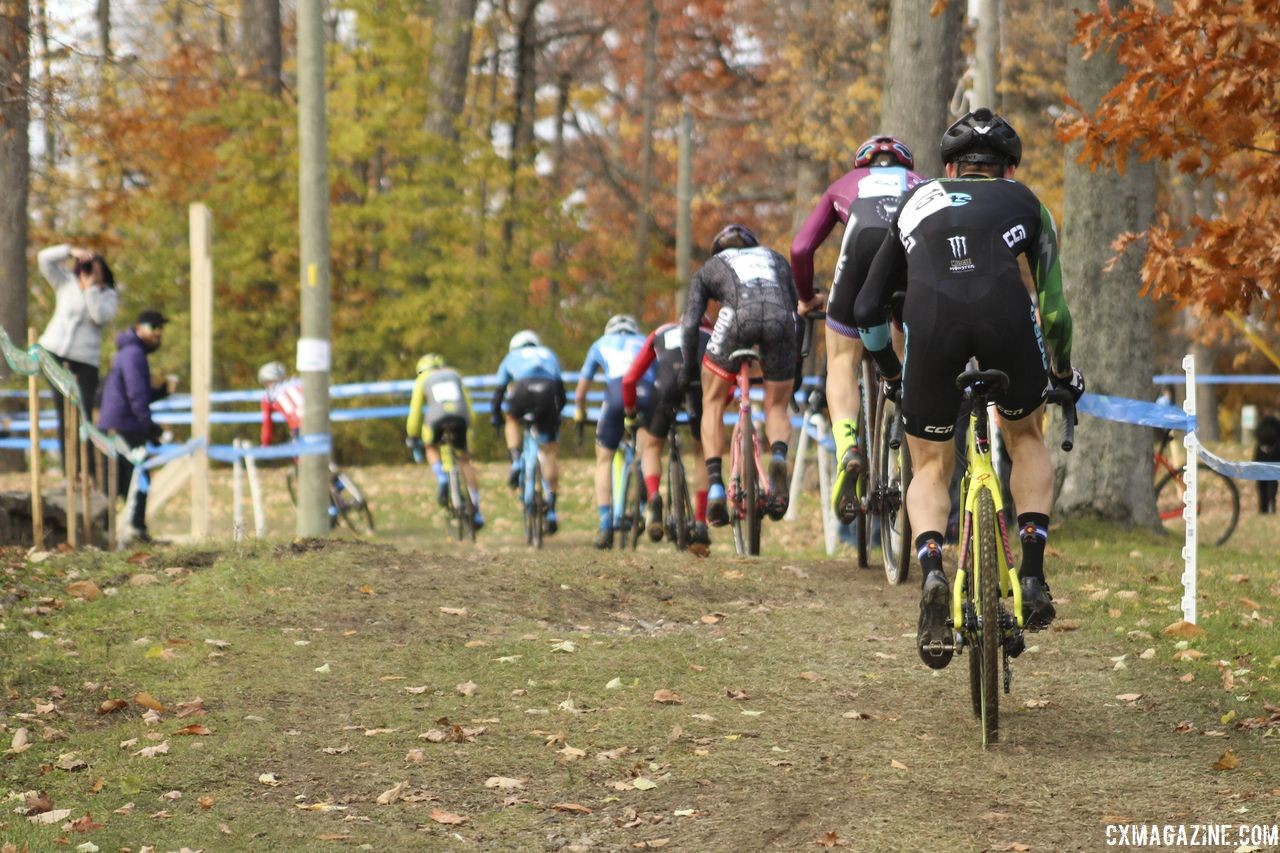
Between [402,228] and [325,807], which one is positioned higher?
[402,228]

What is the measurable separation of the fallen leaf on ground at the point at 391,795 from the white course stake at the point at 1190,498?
433 cm

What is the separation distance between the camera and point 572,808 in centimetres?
613

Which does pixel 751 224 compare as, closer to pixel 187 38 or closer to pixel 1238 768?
pixel 187 38

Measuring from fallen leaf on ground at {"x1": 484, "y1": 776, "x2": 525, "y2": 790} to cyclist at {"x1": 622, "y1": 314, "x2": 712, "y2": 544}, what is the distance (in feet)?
20.2

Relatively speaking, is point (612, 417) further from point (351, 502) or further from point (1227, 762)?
point (1227, 762)

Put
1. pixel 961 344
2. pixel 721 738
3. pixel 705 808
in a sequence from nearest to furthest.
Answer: pixel 705 808 → pixel 961 344 → pixel 721 738

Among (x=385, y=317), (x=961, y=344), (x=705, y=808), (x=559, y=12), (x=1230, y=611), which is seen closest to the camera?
(x=705, y=808)

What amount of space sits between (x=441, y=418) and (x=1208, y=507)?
36.6ft

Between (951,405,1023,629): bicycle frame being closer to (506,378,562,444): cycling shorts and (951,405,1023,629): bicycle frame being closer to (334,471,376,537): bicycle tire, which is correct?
(506,378,562,444): cycling shorts

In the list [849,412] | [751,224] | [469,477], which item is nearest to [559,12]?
[751,224]

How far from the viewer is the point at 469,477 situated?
17844 millimetres

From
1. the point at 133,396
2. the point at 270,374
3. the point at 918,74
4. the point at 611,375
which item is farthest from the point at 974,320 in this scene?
the point at 270,374

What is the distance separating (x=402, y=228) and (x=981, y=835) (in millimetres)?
25987

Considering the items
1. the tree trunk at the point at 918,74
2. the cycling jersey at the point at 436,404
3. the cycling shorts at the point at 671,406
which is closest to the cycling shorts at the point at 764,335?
the cycling shorts at the point at 671,406
